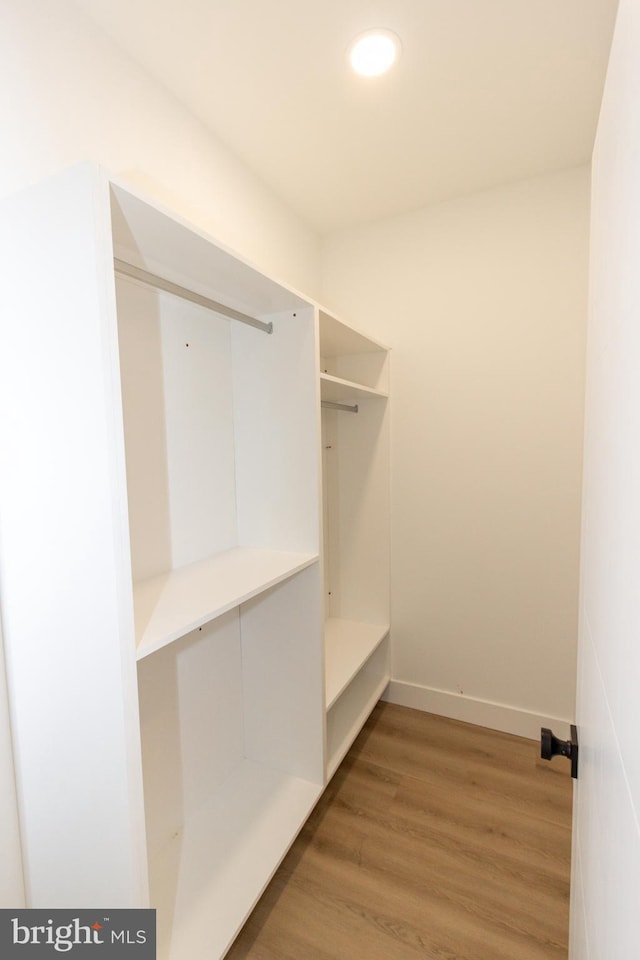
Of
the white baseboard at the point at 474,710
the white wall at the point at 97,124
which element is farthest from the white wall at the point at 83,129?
the white baseboard at the point at 474,710

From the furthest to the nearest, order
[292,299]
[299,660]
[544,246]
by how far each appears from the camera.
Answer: [544,246]
[299,660]
[292,299]

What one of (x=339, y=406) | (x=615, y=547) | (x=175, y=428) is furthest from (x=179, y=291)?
(x=615, y=547)

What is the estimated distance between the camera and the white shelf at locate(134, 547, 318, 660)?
1002 millimetres

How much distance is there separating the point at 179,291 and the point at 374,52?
913 mm

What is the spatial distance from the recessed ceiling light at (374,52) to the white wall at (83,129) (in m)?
0.57

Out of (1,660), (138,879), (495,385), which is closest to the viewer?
(138,879)

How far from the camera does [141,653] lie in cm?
89

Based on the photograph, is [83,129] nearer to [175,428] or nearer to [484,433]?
[175,428]

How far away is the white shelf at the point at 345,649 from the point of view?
1851mm

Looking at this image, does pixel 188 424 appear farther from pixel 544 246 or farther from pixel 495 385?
pixel 544 246

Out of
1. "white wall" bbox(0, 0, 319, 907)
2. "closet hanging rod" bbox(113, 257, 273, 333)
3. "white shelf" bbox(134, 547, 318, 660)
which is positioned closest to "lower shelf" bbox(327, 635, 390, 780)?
"white shelf" bbox(134, 547, 318, 660)

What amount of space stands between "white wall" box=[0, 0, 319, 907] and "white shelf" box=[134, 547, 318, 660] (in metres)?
0.34

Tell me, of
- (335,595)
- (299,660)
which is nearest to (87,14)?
(299,660)

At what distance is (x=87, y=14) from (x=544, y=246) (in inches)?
70.9
